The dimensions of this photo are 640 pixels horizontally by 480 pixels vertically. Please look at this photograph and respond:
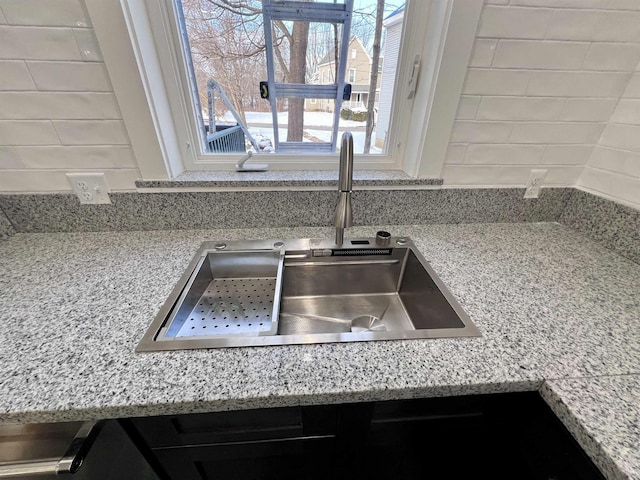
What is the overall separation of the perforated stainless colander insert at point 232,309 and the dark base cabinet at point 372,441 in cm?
21

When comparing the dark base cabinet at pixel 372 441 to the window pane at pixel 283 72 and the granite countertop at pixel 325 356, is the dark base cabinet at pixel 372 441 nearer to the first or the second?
the granite countertop at pixel 325 356

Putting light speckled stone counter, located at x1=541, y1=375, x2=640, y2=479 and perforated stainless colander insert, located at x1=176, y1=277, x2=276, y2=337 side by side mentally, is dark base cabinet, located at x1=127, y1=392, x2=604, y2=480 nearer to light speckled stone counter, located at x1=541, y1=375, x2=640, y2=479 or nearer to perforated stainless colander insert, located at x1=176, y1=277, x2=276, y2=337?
light speckled stone counter, located at x1=541, y1=375, x2=640, y2=479

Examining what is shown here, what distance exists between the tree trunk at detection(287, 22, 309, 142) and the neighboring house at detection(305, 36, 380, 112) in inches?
1.6

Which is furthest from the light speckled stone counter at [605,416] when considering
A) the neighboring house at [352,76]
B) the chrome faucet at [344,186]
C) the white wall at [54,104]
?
the white wall at [54,104]

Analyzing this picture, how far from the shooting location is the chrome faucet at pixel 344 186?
0.75 m

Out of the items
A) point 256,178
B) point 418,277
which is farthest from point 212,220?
point 418,277

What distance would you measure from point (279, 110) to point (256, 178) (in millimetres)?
283

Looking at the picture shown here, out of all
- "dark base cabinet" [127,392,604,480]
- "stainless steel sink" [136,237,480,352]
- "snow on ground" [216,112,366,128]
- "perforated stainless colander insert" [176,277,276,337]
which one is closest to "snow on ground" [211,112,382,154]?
"snow on ground" [216,112,366,128]

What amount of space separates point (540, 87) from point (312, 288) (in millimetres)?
999

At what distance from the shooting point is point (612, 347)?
1.81ft

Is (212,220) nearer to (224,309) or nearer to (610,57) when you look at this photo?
(224,309)

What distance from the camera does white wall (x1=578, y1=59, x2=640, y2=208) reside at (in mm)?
863

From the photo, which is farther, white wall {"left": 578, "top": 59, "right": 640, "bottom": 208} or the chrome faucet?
white wall {"left": 578, "top": 59, "right": 640, "bottom": 208}

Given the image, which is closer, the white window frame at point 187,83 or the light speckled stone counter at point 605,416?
the light speckled stone counter at point 605,416
